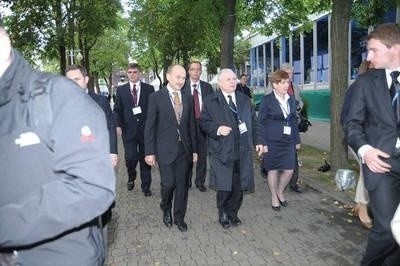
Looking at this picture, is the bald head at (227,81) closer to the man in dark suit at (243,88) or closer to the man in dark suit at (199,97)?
the man in dark suit at (199,97)

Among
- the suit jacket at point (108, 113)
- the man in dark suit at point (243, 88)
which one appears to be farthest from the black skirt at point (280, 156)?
the man in dark suit at point (243, 88)

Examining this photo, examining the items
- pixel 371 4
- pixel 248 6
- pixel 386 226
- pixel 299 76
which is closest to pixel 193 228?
pixel 386 226

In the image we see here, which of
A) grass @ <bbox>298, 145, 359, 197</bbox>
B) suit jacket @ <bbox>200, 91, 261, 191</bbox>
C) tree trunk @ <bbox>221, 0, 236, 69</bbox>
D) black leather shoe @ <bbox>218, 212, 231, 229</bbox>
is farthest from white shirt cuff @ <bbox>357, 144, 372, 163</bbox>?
tree trunk @ <bbox>221, 0, 236, 69</bbox>

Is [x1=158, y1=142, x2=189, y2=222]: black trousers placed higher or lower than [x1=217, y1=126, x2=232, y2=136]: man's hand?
lower

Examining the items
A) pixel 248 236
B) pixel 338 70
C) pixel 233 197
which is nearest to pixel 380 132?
pixel 248 236

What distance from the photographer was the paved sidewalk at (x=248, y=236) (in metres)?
5.10

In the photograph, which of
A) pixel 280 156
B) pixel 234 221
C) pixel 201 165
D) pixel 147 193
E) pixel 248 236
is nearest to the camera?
pixel 248 236

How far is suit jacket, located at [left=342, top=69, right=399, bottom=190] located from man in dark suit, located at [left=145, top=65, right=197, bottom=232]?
272 cm

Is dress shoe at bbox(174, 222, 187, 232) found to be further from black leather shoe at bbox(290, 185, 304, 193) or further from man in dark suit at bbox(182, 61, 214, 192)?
black leather shoe at bbox(290, 185, 304, 193)

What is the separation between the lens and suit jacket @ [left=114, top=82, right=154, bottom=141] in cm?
→ 853

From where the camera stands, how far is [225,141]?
19.7ft

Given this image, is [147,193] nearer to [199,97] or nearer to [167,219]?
[199,97]

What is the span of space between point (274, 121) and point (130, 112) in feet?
8.25

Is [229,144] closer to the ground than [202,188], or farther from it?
farther from it
